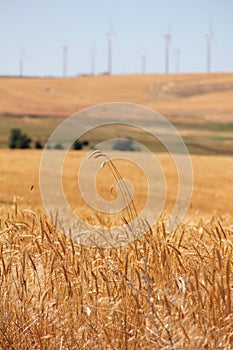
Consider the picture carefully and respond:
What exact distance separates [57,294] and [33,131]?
6855 cm

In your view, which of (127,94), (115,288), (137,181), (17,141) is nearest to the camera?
(115,288)

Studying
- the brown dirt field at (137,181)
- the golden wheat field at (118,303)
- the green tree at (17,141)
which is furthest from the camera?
the green tree at (17,141)

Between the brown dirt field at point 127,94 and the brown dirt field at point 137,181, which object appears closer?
the brown dirt field at point 137,181

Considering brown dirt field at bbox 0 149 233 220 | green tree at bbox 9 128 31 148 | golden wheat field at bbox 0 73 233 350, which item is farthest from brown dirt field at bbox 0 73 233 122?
golden wheat field at bbox 0 73 233 350

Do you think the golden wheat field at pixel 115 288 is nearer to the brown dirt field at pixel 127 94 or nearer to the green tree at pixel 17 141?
the green tree at pixel 17 141

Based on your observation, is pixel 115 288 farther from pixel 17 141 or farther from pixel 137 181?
pixel 17 141

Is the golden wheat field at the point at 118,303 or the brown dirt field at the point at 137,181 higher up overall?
the golden wheat field at the point at 118,303

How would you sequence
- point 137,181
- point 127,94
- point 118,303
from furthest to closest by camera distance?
point 127,94 → point 137,181 → point 118,303

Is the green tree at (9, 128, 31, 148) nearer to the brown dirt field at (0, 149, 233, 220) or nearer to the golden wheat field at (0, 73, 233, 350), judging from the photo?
the brown dirt field at (0, 149, 233, 220)

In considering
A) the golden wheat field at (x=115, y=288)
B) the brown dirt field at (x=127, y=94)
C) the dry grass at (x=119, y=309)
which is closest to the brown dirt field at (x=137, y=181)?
the golden wheat field at (x=115, y=288)

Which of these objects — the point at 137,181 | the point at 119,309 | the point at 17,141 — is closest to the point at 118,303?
the point at 119,309

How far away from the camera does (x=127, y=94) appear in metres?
96.8

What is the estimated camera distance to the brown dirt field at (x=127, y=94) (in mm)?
89562

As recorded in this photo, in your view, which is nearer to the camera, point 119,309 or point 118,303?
point 118,303
